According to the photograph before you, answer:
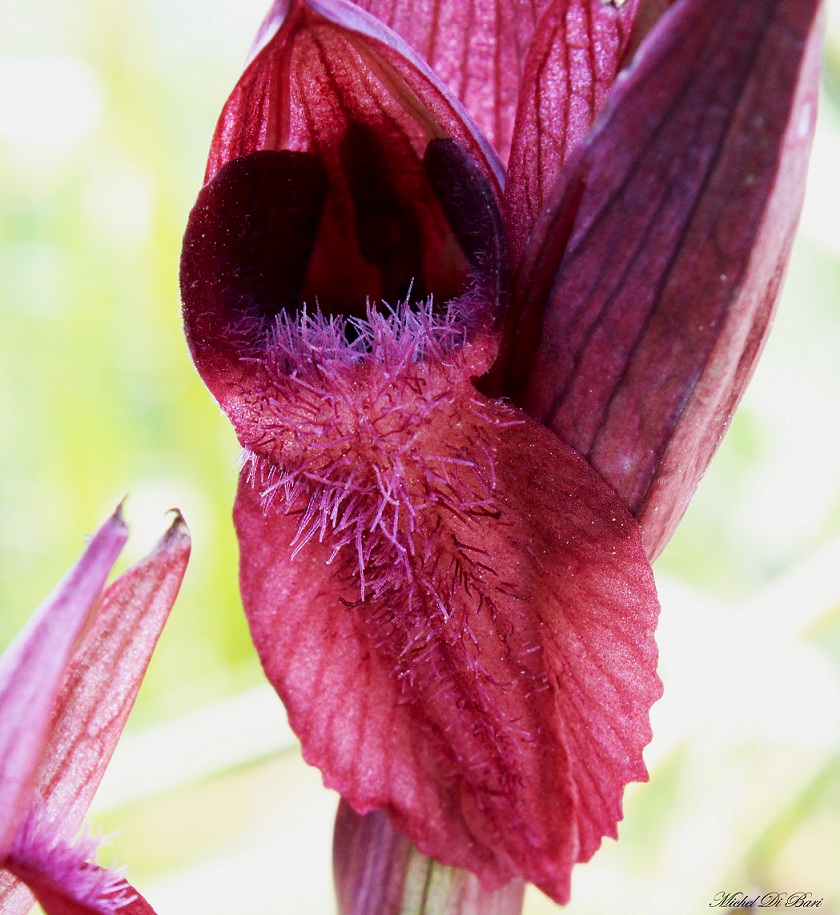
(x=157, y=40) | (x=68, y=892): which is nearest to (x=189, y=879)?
(x=68, y=892)

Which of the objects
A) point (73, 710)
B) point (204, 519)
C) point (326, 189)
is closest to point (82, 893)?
point (73, 710)

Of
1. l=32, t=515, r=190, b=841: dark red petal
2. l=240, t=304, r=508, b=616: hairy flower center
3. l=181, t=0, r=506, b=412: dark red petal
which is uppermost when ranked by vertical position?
l=181, t=0, r=506, b=412: dark red petal

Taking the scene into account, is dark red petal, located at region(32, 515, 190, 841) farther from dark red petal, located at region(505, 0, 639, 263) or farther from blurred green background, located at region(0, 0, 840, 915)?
blurred green background, located at region(0, 0, 840, 915)

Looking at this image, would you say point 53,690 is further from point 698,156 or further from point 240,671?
point 240,671

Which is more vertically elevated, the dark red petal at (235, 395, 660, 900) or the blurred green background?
the dark red petal at (235, 395, 660, 900)

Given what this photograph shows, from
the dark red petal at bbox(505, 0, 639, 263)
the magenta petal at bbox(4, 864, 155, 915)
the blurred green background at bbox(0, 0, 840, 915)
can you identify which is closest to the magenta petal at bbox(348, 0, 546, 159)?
the dark red petal at bbox(505, 0, 639, 263)

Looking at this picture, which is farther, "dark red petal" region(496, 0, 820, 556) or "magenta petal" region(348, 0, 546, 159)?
"magenta petal" region(348, 0, 546, 159)
